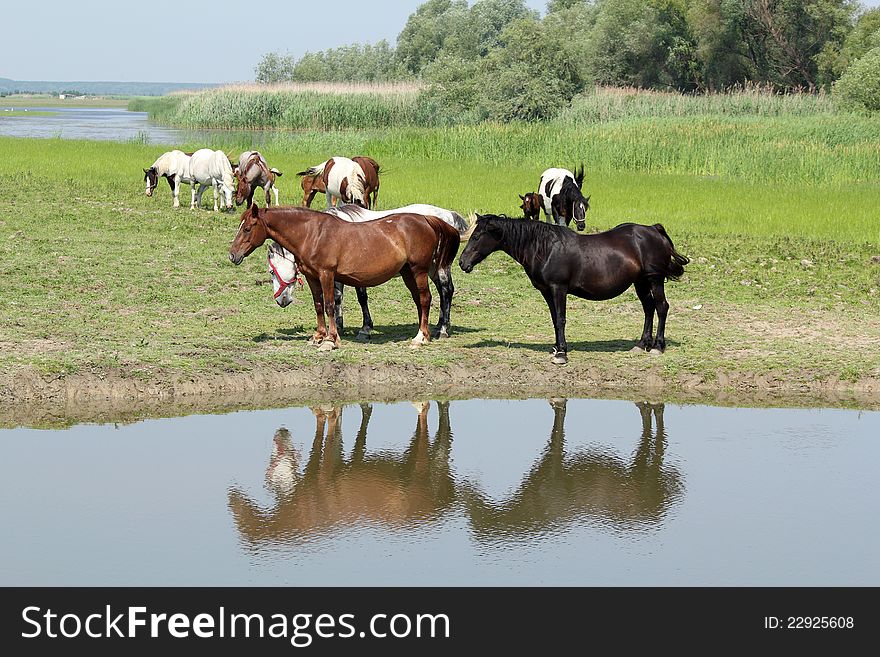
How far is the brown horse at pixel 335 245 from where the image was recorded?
459 inches

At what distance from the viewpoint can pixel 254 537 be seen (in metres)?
7.27

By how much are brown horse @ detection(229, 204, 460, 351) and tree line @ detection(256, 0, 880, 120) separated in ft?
108

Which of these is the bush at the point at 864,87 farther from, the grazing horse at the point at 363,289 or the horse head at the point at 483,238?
the horse head at the point at 483,238

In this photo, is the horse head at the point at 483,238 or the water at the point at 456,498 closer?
the water at the point at 456,498

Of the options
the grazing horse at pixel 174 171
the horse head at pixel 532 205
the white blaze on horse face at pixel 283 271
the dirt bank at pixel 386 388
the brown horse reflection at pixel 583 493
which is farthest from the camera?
the grazing horse at pixel 174 171

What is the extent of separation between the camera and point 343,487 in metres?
8.35

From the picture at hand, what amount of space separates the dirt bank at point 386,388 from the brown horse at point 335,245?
934mm

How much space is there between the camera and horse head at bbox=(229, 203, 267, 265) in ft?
37.5

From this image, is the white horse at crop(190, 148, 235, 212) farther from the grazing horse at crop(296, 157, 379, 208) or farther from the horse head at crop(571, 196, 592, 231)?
the horse head at crop(571, 196, 592, 231)

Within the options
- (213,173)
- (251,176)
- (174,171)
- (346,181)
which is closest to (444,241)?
(346,181)

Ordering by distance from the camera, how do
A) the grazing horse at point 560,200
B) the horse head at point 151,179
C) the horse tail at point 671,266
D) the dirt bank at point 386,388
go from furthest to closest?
the horse head at point 151,179 → the grazing horse at point 560,200 → the horse tail at point 671,266 → the dirt bank at point 386,388

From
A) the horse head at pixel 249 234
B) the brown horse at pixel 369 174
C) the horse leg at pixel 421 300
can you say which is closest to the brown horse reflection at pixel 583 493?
the horse leg at pixel 421 300
